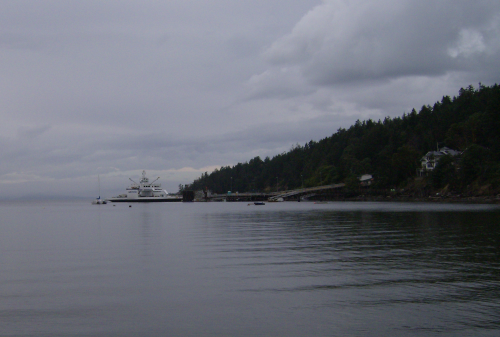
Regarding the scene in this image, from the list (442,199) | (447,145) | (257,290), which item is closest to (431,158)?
(447,145)

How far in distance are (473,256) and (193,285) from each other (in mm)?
16362

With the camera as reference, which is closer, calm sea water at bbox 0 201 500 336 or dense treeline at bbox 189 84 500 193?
calm sea water at bbox 0 201 500 336

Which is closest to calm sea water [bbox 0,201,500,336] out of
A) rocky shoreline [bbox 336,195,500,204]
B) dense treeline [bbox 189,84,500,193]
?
rocky shoreline [bbox 336,195,500,204]

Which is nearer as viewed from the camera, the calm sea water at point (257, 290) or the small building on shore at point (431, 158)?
the calm sea water at point (257, 290)

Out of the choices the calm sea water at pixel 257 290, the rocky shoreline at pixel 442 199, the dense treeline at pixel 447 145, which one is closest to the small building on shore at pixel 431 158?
the dense treeline at pixel 447 145

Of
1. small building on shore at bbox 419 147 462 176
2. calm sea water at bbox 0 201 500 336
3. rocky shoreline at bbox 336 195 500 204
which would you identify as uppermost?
small building on shore at bbox 419 147 462 176

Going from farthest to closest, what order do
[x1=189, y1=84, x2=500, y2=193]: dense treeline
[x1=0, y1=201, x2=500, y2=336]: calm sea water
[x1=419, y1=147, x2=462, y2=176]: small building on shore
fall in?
[x1=419, y1=147, x2=462, y2=176]: small building on shore
[x1=189, y1=84, x2=500, y2=193]: dense treeline
[x1=0, y1=201, x2=500, y2=336]: calm sea water

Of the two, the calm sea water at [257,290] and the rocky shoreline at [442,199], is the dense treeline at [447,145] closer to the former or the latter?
the rocky shoreline at [442,199]

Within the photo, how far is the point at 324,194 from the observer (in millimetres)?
197500

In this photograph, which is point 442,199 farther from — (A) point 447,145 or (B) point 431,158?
(A) point 447,145

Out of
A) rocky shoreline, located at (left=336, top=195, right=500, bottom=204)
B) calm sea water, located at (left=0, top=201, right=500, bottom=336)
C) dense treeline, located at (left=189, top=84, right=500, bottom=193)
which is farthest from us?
dense treeline, located at (left=189, top=84, right=500, bottom=193)

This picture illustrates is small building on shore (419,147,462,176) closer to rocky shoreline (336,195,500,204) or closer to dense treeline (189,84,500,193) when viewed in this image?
dense treeline (189,84,500,193)

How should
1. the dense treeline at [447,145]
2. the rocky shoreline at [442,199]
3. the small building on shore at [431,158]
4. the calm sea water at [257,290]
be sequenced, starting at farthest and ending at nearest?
the small building on shore at [431,158]
the dense treeline at [447,145]
the rocky shoreline at [442,199]
the calm sea water at [257,290]

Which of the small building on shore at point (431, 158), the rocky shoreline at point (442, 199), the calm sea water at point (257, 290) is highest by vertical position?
the small building on shore at point (431, 158)
